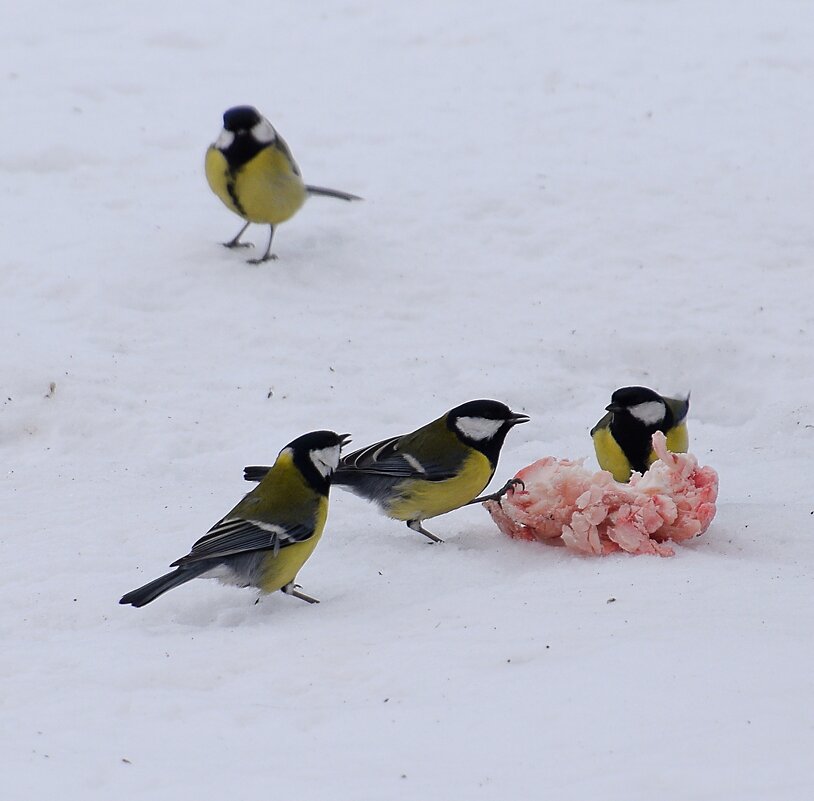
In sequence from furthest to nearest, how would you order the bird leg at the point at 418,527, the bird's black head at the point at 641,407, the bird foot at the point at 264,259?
the bird foot at the point at 264,259
the bird's black head at the point at 641,407
the bird leg at the point at 418,527

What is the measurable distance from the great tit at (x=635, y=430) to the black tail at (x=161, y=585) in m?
2.05

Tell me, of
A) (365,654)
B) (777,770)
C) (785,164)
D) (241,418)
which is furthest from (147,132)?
(777,770)

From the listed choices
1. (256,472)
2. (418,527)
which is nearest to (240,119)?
(256,472)

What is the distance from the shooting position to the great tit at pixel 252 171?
7.71m

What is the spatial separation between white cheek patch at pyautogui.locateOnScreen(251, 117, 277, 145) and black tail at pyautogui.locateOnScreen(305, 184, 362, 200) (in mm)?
555

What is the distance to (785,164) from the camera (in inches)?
365

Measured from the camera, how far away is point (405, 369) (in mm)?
6805

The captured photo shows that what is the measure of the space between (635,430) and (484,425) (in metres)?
0.86

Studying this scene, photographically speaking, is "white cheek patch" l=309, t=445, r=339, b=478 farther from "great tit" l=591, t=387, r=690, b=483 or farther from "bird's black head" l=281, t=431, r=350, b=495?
"great tit" l=591, t=387, r=690, b=483

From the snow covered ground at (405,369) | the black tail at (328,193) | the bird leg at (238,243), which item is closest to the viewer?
the snow covered ground at (405,369)

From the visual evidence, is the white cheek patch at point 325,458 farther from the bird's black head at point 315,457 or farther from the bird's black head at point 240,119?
the bird's black head at point 240,119

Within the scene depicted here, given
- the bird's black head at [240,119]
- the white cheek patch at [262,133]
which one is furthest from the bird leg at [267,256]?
the bird's black head at [240,119]

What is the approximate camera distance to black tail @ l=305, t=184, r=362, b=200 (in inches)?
333

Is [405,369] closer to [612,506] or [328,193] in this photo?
[328,193]
